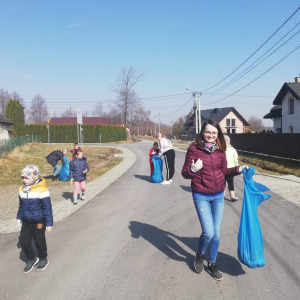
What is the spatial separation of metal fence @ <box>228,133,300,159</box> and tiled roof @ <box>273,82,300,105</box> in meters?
4.59

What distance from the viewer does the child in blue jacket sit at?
4.13 meters

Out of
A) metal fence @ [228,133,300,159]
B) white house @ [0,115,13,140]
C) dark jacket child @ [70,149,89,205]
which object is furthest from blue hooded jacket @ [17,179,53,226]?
white house @ [0,115,13,140]

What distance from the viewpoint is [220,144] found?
389 cm

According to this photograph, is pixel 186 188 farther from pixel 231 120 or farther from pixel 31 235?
pixel 231 120

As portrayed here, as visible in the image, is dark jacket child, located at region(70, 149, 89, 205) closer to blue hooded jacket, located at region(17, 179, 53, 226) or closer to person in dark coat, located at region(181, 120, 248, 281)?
blue hooded jacket, located at region(17, 179, 53, 226)

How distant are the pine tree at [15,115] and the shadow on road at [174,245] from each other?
33.7 metres

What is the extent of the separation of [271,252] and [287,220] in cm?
189

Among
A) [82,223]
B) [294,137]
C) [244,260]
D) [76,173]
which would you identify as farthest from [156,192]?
[294,137]

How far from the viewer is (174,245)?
4910 mm

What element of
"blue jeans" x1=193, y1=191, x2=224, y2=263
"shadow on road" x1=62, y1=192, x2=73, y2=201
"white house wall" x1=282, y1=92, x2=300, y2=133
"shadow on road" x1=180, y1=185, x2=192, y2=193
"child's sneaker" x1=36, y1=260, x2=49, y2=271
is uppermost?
"white house wall" x1=282, y1=92, x2=300, y2=133

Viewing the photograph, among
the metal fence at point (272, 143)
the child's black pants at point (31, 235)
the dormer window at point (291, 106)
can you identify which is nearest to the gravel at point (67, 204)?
the child's black pants at point (31, 235)

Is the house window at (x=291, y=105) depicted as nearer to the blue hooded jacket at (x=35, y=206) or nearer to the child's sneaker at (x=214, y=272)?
the child's sneaker at (x=214, y=272)

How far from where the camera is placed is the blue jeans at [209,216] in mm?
3732

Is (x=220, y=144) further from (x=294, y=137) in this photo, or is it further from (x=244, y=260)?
(x=294, y=137)
